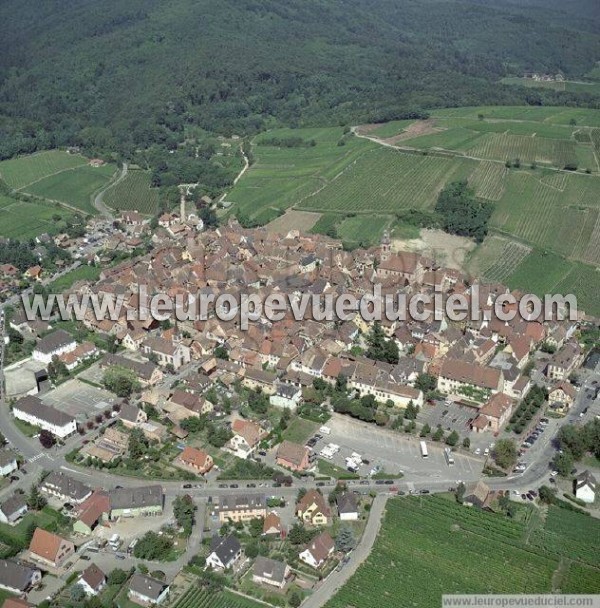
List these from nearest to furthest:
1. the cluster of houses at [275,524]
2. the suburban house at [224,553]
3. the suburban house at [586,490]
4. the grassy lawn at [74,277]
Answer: the cluster of houses at [275,524] < the suburban house at [224,553] < the suburban house at [586,490] < the grassy lawn at [74,277]

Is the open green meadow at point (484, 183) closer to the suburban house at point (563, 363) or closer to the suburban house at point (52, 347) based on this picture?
the suburban house at point (563, 363)

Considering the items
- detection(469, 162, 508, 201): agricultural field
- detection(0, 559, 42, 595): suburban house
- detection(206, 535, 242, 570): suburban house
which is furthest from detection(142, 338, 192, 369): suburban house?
detection(469, 162, 508, 201): agricultural field

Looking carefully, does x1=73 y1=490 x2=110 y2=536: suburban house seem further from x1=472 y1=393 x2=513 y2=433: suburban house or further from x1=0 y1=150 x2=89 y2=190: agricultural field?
x1=0 y1=150 x2=89 y2=190: agricultural field

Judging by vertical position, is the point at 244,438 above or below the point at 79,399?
above

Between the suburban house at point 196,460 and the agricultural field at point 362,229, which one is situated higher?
the agricultural field at point 362,229

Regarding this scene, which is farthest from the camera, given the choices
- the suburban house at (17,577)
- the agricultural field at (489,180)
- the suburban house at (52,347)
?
the agricultural field at (489,180)

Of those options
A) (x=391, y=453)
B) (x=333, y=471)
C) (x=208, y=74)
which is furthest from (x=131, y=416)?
(x=208, y=74)

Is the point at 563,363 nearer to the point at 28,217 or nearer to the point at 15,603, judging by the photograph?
the point at 15,603

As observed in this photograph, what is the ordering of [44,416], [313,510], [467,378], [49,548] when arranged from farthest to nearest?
[467,378] → [44,416] → [313,510] → [49,548]

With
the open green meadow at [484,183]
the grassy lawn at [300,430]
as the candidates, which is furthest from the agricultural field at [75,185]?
the grassy lawn at [300,430]
